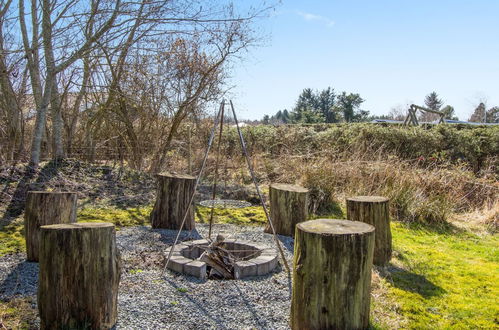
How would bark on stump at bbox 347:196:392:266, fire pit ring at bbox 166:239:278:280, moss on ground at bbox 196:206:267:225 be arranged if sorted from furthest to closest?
moss on ground at bbox 196:206:267:225, bark on stump at bbox 347:196:392:266, fire pit ring at bbox 166:239:278:280

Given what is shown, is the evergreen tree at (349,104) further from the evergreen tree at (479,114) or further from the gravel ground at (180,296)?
the gravel ground at (180,296)

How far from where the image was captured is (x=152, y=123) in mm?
9320

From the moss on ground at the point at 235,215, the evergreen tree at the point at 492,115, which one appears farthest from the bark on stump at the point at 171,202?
the evergreen tree at the point at 492,115

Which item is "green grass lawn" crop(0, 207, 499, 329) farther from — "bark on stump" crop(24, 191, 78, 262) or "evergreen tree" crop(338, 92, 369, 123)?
"evergreen tree" crop(338, 92, 369, 123)

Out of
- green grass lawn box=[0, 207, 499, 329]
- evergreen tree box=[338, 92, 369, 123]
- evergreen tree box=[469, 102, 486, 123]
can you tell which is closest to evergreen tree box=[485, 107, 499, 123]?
evergreen tree box=[469, 102, 486, 123]

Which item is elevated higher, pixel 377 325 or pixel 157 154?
pixel 157 154

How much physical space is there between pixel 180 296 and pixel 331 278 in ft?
4.17

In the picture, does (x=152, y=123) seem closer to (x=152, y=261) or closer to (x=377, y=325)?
(x=152, y=261)

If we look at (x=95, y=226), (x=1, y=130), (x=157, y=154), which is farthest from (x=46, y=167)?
(x=95, y=226)

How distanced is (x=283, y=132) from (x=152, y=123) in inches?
166

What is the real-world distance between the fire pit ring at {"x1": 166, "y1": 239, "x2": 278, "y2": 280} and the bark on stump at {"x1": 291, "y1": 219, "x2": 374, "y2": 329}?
3.69 feet

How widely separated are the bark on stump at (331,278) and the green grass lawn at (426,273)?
1.52ft

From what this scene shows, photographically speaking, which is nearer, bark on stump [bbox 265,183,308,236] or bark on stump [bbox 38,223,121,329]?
bark on stump [bbox 38,223,121,329]

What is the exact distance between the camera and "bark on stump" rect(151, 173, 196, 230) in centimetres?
554
